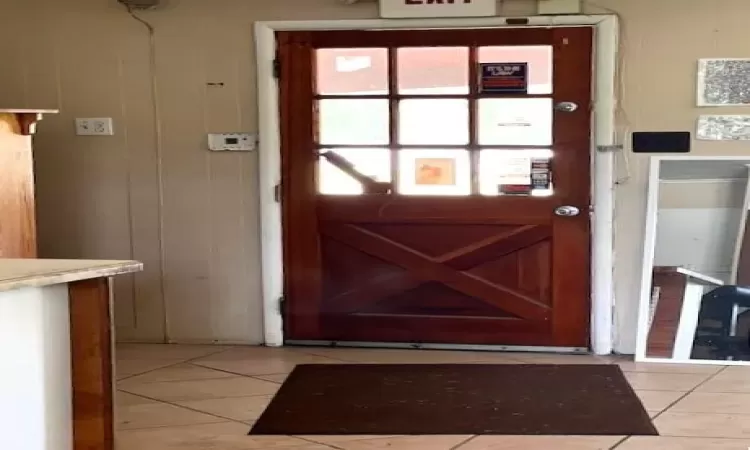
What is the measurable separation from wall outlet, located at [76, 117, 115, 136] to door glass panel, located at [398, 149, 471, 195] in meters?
1.59

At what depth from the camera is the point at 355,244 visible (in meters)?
4.55

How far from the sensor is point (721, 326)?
4.27 metres

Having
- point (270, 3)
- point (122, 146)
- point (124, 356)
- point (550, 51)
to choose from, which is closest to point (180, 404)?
point (124, 356)

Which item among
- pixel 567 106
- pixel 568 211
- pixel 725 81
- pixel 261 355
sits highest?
pixel 725 81

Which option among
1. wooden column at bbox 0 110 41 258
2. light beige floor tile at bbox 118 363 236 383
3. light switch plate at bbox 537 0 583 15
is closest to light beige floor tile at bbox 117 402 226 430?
light beige floor tile at bbox 118 363 236 383

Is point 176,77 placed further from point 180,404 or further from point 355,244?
point 180,404

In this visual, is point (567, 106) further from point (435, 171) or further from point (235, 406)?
point (235, 406)

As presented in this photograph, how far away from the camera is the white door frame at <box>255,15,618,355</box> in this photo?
14.0 feet

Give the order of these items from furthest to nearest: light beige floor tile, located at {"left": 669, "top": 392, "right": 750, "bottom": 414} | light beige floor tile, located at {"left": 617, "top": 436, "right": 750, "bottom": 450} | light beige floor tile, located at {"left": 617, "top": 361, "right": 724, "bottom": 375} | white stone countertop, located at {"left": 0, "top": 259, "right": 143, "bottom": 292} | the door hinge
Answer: the door hinge → light beige floor tile, located at {"left": 617, "top": 361, "right": 724, "bottom": 375} → light beige floor tile, located at {"left": 669, "top": 392, "right": 750, "bottom": 414} → light beige floor tile, located at {"left": 617, "top": 436, "right": 750, "bottom": 450} → white stone countertop, located at {"left": 0, "top": 259, "right": 143, "bottom": 292}

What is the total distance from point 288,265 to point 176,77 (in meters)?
1.17

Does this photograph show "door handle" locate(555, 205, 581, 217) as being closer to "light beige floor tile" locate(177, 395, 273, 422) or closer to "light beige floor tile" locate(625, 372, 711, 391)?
"light beige floor tile" locate(625, 372, 711, 391)

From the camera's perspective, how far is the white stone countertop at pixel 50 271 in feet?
6.87

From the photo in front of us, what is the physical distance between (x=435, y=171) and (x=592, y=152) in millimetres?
795

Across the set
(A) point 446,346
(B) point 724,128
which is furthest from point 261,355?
(B) point 724,128
